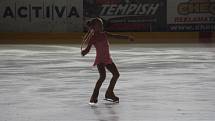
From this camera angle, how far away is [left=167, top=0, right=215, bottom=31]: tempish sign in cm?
3731

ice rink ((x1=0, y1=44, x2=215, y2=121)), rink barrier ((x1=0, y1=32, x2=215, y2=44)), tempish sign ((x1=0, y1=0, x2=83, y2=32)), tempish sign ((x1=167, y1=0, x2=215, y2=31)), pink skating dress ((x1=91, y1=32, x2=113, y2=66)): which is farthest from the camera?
tempish sign ((x1=0, y1=0, x2=83, y2=32))

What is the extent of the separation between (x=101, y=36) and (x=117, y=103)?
1.21m

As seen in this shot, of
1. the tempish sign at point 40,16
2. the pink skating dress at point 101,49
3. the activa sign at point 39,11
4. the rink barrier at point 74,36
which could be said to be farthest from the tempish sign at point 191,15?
the pink skating dress at point 101,49

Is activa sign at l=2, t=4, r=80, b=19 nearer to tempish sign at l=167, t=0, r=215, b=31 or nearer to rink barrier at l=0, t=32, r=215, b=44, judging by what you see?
rink barrier at l=0, t=32, r=215, b=44

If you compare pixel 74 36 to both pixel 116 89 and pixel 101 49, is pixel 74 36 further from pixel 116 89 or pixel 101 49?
pixel 101 49

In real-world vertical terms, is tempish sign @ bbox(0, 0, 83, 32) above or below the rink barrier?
above

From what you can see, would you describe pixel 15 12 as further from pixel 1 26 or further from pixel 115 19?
pixel 115 19

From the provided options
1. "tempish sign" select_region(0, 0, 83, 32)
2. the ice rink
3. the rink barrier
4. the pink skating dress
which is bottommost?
the rink barrier

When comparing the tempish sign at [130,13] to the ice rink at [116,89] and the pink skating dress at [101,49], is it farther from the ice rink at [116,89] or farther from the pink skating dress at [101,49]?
the pink skating dress at [101,49]

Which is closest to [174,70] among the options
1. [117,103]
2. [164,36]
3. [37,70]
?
[37,70]

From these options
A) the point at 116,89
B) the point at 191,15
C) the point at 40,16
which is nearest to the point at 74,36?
the point at 40,16

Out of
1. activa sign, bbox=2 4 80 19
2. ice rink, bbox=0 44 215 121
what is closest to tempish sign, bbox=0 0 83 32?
activa sign, bbox=2 4 80 19

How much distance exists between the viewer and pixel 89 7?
3781 cm

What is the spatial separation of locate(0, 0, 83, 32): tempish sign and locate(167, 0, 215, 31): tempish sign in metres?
5.49
